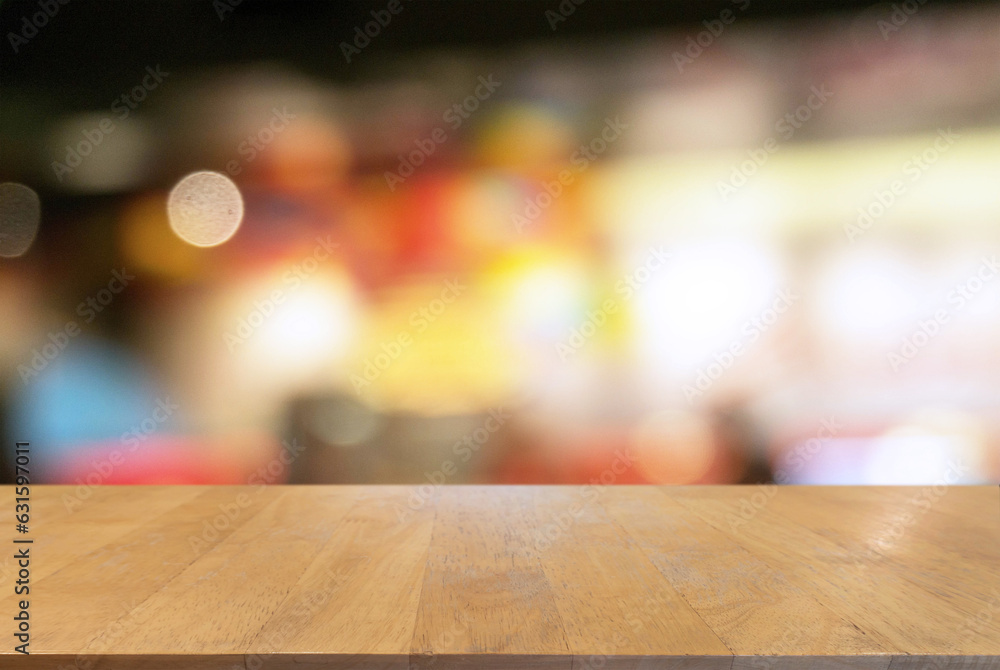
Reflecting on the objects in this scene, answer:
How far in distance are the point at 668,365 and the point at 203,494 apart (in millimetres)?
1559

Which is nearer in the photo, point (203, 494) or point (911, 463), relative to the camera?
point (203, 494)

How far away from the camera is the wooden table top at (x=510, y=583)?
1.49 feet

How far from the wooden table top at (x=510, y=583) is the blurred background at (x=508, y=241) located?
132 centimetres

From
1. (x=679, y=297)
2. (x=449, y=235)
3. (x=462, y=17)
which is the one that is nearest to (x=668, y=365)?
(x=679, y=297)

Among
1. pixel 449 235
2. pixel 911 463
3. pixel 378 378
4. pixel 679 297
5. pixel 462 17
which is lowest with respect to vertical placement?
pixel 911 463

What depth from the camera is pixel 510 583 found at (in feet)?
1.88

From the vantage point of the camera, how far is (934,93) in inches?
85.9

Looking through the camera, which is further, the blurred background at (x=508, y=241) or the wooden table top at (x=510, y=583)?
the blurred background at (x=508, y=241)

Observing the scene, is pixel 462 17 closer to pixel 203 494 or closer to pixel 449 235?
pixel 449 235

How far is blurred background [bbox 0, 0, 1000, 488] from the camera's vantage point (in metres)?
2.18

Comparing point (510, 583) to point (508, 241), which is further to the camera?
point (508, 241)

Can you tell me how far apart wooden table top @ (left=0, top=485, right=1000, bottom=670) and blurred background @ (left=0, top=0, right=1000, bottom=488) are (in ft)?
4.33

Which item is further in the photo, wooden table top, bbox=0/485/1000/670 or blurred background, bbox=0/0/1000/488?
blurred background, bbox=0/0/1000/488

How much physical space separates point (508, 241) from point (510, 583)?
1.69 m
